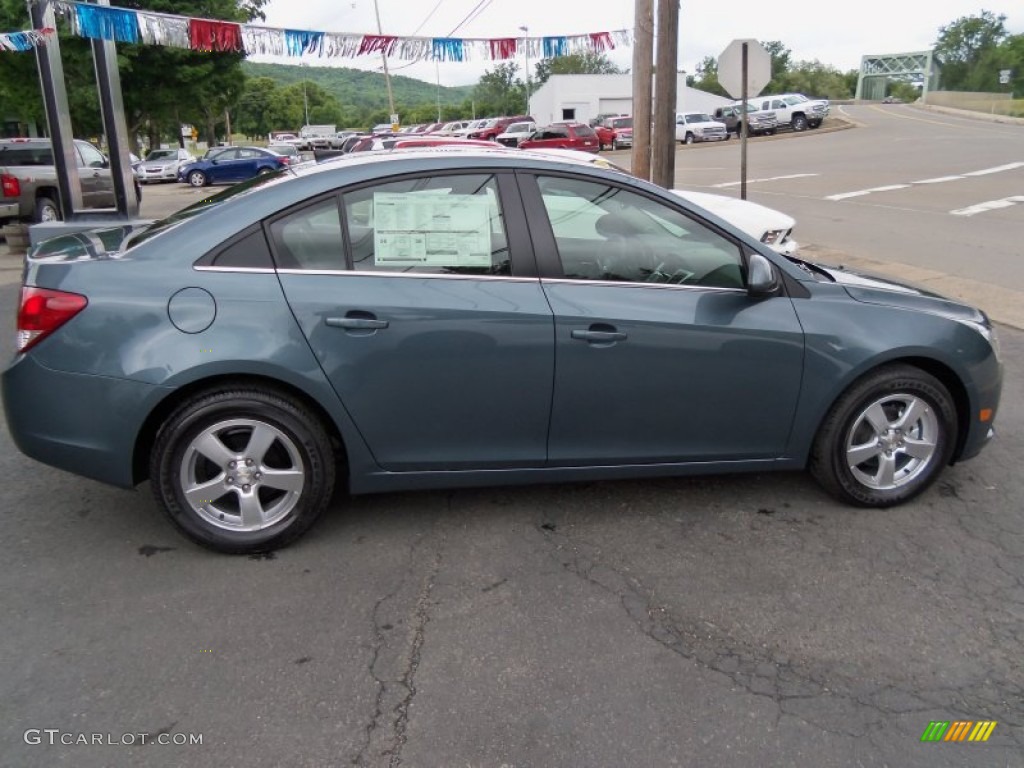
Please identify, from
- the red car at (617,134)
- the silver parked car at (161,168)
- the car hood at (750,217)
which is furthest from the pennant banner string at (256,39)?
the red car at (617,134)

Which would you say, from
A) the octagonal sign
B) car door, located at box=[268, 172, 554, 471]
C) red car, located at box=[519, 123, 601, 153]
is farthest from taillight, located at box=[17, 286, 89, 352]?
red car, located at box=[519, 123, 601, 153]

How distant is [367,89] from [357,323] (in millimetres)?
159014

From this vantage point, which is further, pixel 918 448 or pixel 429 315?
pixel 918 448

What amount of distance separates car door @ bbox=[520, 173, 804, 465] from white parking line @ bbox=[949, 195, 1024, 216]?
44.4ft

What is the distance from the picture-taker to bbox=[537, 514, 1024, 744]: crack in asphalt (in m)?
2.51

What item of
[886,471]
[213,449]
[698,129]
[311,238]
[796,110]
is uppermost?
[796,110]

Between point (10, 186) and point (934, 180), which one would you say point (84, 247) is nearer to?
point (10, 186)

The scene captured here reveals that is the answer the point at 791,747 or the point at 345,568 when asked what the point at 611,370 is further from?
the point at 791,747

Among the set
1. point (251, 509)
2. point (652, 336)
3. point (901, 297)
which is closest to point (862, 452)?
point (901, 297)

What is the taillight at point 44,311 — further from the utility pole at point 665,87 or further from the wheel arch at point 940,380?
the utility pole at point 665,87

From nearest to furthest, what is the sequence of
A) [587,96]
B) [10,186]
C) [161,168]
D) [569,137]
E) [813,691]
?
[813,691]
[10,186]
[569,137]
[161,168]
[587,96]

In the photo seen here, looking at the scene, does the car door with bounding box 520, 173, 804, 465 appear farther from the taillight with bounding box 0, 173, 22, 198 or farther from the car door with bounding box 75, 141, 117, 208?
the car door with bounding box 75, 141, 117, 208

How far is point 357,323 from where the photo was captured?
3256 mm

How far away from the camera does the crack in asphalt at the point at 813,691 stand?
2.51 meters
